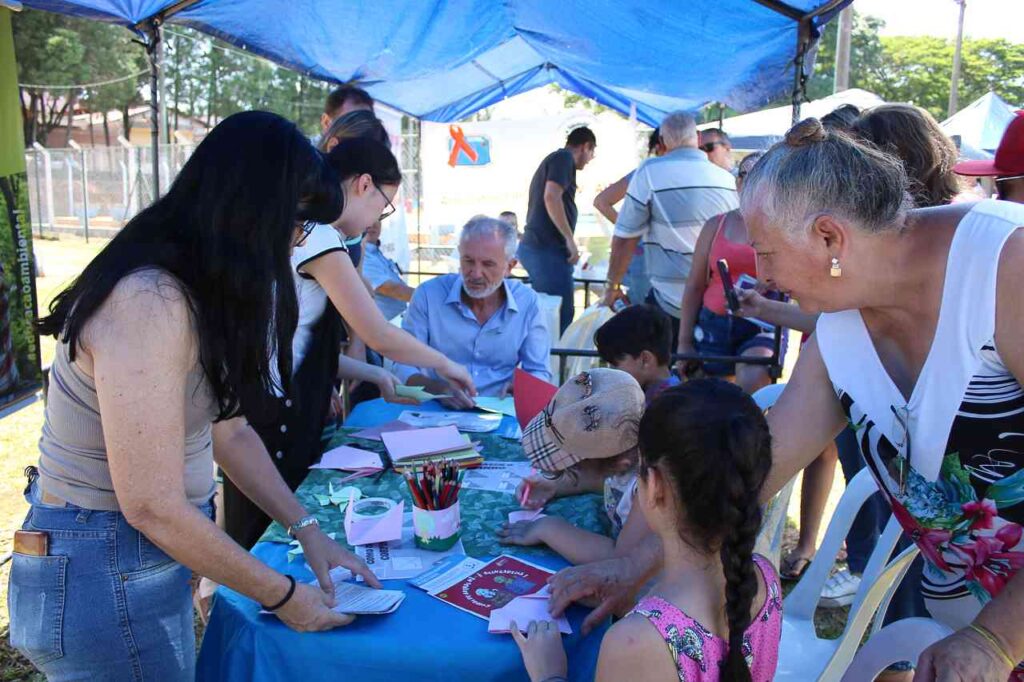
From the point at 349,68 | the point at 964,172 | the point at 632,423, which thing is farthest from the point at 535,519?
the point at 349,68

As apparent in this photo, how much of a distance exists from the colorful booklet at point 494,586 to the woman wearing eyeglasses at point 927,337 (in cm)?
68

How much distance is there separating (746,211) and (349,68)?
4914 millimetres

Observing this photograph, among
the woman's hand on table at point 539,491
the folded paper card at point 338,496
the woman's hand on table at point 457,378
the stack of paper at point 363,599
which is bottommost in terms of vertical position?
the stack of paper at point 363,599

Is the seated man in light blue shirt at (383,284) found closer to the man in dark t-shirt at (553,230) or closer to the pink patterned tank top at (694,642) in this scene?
the man in dark t-shirt at (553,230)

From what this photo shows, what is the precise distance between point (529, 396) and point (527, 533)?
2.39 feet

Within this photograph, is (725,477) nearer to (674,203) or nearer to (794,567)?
(794,567)

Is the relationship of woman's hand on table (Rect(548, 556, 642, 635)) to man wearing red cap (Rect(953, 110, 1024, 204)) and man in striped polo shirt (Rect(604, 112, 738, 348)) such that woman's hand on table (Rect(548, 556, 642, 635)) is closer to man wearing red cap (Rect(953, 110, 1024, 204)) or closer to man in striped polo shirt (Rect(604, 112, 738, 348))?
man wearing red cap (Rect(953, 110, 1024, 204))

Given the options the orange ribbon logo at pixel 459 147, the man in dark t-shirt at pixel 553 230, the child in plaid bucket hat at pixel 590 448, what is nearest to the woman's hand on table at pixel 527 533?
the child in plaid bucket hat at pixel 590 448

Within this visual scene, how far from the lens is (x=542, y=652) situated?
1.28 meters

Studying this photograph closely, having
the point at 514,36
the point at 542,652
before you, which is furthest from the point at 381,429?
the point at 514,36

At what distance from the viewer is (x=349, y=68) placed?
5.70 meters

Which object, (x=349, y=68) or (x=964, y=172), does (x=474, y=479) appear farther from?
(x=349, y=68)

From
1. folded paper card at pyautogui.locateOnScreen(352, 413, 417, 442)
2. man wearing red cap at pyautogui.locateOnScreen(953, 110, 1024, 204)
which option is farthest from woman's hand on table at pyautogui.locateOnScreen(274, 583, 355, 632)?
man wearing red cap at pyautogui.locateOnScreen(953, 110, 1024, 204)

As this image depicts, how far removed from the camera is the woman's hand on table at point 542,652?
1.26 m
